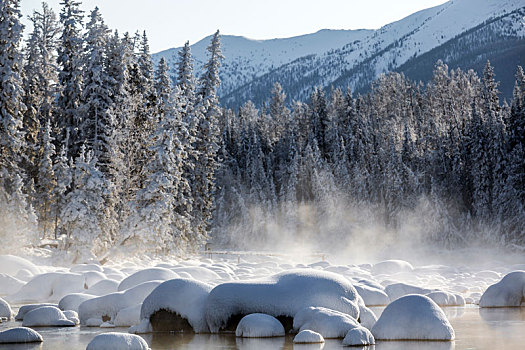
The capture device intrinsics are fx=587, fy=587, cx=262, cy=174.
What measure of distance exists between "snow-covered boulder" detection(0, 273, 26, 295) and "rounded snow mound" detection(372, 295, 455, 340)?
40.2ft

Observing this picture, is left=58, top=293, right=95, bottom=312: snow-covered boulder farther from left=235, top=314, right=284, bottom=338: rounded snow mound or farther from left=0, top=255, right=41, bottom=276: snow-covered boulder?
left=0, top=255, right=41, bottom=276: snow-covered boulder

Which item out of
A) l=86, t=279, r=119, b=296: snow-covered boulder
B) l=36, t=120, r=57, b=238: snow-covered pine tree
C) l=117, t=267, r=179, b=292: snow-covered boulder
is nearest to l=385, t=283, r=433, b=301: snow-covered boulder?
l=117, t=267, r=179, b=292: snow-covered boulder

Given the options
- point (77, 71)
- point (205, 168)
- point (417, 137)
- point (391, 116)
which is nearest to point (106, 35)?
point (77, 71)

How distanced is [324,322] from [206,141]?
33347 mm

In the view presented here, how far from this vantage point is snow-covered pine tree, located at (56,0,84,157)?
3612 centimetres

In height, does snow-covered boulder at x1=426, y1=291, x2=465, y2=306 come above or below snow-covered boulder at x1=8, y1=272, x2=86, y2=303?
below

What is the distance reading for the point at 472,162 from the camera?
54.5m

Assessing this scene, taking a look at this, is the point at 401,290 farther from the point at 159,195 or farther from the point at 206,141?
the point at 206,141

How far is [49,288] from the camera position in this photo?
16.5m

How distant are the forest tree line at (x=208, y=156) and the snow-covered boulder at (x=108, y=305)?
16587 millimetres

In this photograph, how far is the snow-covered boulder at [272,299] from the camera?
10.4 meters

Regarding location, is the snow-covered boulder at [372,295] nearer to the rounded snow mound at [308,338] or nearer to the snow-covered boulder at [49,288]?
the rounded snow mound at [308,338]

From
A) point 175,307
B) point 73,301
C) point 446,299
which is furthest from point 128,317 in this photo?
point 446,299

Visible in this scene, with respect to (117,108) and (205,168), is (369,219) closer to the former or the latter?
(205,168)
